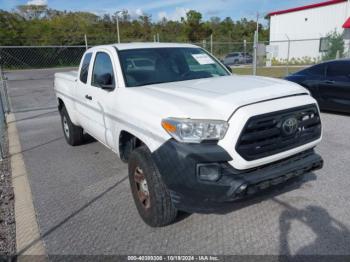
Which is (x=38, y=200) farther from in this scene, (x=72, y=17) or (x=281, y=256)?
(x=72, y=17)

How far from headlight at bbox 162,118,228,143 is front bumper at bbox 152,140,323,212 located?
0.06 metres

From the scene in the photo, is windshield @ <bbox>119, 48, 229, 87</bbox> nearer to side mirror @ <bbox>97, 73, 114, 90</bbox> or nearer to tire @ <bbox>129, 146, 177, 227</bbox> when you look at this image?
side mirror @ <bbox>97, 73, 114, 90</bbox>

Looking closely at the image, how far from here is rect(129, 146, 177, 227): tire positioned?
2838 mm

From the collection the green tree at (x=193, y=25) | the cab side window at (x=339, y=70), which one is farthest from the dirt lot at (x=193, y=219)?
the green tree at (x=193, y=25)

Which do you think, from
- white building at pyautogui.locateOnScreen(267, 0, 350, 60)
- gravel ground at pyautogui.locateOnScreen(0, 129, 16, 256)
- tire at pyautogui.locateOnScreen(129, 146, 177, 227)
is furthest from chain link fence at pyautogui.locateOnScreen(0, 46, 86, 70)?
tire at pyautogui.locateOnScreen(129, 146, 177, 227)

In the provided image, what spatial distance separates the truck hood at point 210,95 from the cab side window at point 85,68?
5.55 feet

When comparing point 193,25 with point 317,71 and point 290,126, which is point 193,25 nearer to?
point 317,71

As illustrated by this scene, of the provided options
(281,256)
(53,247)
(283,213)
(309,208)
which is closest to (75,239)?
(53,247)

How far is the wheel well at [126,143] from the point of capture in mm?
3402

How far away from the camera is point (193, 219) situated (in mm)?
3277

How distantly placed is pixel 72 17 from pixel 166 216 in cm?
5244

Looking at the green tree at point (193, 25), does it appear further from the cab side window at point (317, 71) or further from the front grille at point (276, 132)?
the front grille at point (276, 132)

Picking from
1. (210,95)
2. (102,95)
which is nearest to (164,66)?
(102,95)

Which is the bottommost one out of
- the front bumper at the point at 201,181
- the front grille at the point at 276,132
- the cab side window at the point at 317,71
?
the front bumper at the point at 201,181
